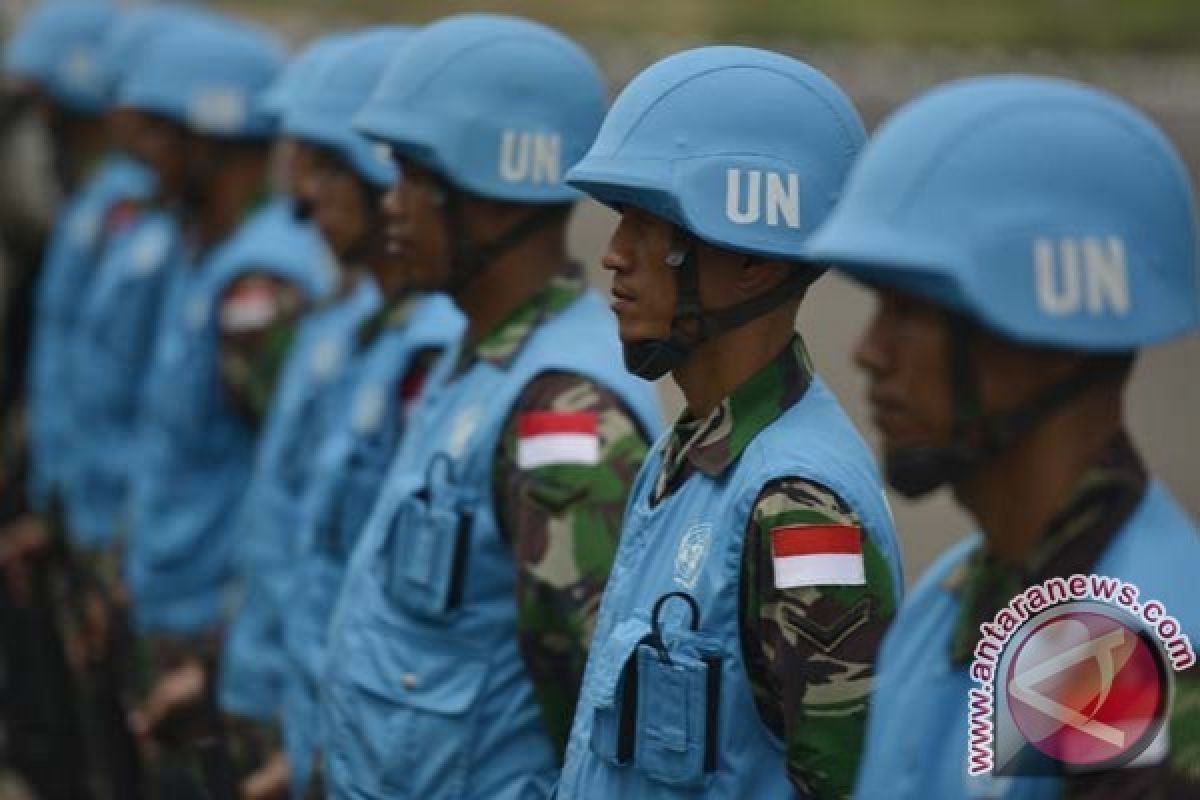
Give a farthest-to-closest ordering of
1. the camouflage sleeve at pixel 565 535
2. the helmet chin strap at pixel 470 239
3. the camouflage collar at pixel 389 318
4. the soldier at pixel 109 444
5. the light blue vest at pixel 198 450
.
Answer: the soldier at pixel 109 444
the light blue vest at pixel 198 450
the camouflage collar at pixel 389 318
the helmet chin strap at pixel 470 239
the camouflage sleeve at pixel 565 535

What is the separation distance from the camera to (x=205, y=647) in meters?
7.91

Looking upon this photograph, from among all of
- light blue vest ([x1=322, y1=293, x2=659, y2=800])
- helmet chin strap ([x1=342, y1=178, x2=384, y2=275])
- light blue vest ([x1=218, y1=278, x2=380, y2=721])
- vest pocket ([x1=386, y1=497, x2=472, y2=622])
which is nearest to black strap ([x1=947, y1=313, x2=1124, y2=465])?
light blue vest ([x1=322, y1=293, x2=659, y2=800])

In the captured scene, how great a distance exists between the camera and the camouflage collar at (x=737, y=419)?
13.1 ft

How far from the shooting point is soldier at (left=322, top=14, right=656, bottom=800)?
15.3ft

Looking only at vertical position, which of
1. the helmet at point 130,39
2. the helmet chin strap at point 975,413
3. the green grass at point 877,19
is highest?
the green grass at point 877,19

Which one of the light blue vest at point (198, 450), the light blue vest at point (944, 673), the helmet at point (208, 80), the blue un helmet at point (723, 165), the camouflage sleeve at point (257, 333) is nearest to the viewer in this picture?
the light blue vest at point (944, 673)

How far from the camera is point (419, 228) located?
5.23m

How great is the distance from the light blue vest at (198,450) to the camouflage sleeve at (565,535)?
2.76m

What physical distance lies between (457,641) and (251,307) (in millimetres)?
2715

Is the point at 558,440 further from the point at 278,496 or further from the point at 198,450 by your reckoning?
the point at 198,450

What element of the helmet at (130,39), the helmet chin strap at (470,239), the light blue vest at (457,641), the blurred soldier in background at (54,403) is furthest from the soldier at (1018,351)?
the helmet at (130,39)

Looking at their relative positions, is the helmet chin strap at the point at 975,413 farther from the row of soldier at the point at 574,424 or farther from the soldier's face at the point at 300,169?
the soldier's face at the point at 300,169

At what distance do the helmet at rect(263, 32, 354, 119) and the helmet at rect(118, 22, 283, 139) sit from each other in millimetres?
956

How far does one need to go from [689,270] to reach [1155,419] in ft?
16.6
